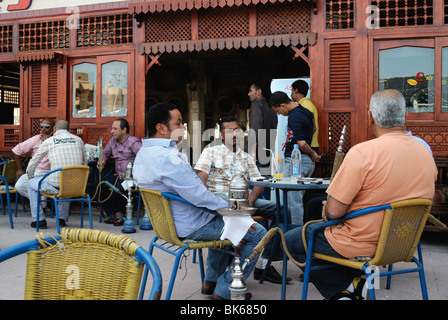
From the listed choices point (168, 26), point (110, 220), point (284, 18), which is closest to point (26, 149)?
point (110, 220)

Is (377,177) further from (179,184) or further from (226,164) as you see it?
(226,164)

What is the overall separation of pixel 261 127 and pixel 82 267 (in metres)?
4.86

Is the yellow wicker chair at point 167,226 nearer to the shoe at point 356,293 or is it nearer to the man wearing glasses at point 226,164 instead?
the shoe at point 356,293

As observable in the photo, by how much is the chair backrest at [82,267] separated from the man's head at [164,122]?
1.68 meters

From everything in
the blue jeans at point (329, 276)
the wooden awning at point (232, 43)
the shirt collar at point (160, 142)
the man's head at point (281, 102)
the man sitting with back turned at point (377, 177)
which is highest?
the wooden awning at point (232, 43)

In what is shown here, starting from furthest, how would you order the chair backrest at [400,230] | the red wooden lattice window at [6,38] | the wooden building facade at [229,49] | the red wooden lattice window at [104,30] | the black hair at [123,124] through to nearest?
the red wooden lattice window at [6,38] → the red wooden lattice window at [104,30] → the black hair at [123,124] → the wooden building facade at [229,49] → the chair backrest at [400,230]

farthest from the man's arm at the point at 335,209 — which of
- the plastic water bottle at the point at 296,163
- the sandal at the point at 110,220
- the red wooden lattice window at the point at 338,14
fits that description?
the sandal at the point at 110,220

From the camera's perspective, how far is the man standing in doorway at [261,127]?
6.23m

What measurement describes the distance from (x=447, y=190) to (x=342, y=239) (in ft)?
11.1

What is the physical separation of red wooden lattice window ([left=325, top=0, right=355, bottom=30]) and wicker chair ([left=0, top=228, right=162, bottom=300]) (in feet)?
18.8

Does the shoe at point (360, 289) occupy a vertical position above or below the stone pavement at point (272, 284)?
above

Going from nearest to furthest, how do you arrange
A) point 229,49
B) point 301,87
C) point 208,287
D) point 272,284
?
1. point 208,287
2. point 272,284
3. point 301,87
4. point 229,49

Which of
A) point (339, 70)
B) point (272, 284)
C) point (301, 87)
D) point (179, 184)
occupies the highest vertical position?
point (339, 70)

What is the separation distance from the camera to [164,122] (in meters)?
3.23
